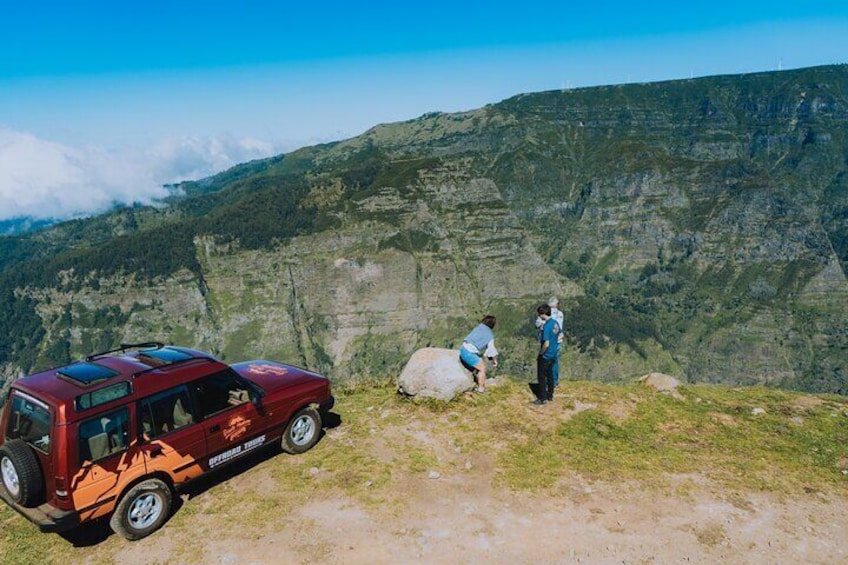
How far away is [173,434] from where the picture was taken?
435 inches

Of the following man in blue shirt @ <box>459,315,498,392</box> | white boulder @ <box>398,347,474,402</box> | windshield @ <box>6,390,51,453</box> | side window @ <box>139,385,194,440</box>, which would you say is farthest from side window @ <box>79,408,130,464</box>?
man in blue shirt @ <box>459,315,498,392</box>

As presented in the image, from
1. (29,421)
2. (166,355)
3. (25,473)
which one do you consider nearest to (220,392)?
(166,355)

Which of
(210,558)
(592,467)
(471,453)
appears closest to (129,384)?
(210,558)

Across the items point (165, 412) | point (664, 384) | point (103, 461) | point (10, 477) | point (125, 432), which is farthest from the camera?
point (664, 384)

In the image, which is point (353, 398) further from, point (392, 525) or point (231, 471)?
point (392, 525)

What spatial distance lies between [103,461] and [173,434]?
4.57ft

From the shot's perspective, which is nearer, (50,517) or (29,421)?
(50,517)

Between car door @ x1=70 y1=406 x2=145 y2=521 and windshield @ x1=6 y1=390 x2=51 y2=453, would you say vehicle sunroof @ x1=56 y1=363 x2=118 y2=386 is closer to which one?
windshield @ x1=6 y1=390 x2=51 y2=453

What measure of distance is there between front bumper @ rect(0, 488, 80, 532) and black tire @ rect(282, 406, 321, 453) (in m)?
4.87

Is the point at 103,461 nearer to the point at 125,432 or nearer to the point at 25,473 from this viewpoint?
the point at 125,432

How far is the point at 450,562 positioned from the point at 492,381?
914cm

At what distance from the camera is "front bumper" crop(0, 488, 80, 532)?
9.45m

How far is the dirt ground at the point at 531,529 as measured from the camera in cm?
992

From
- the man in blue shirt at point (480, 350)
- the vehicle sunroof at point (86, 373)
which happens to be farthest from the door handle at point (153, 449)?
the man in blue shirt at point (480, 350)
